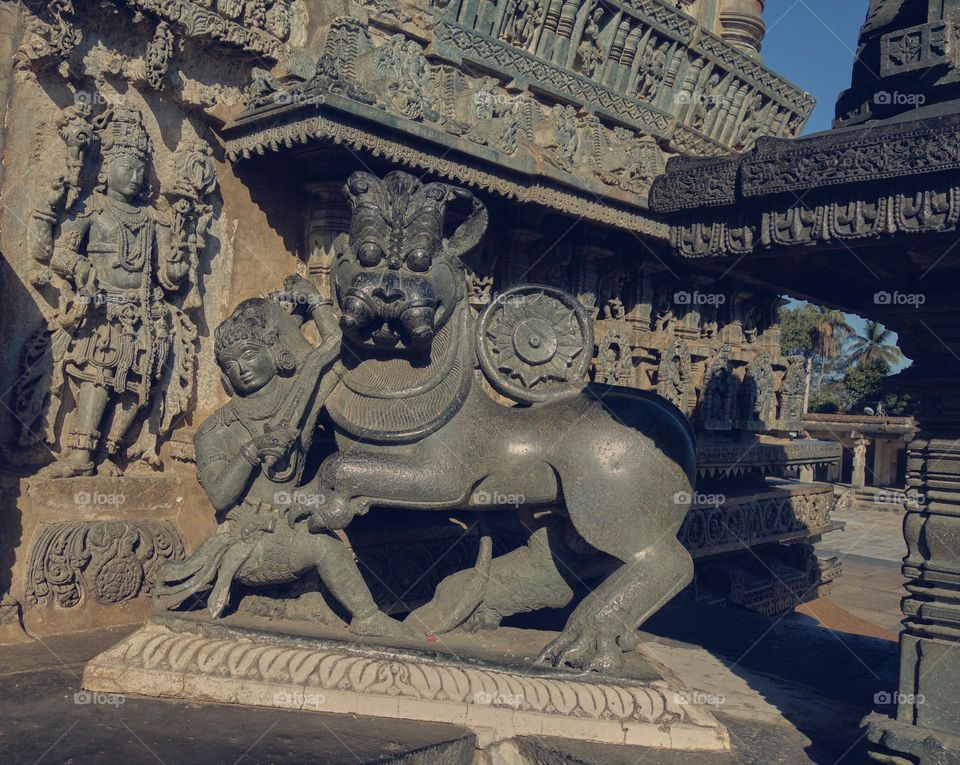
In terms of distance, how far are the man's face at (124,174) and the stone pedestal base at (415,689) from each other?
3013 millimetres

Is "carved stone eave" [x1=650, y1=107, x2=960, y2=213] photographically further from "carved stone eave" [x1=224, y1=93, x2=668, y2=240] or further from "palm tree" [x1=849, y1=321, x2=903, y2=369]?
"palm tree" [x1=849, y1=321, x2=903, y2=369]

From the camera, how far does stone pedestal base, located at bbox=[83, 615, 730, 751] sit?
3926mm

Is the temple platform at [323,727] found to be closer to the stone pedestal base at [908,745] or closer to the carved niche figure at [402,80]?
the stone pedestal base at [908,745]

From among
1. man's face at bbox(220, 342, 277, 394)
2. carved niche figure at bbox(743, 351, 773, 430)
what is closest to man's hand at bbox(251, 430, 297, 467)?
man's face at bbox(220, 342, 277, 394)

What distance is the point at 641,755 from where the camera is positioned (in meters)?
3.84

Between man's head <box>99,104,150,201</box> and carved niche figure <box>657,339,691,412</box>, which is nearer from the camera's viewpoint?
man's head <box>99,104,150,201</box>

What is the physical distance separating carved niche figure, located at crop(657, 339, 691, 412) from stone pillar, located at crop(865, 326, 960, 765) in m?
5.45

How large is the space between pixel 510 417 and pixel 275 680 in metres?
1.76

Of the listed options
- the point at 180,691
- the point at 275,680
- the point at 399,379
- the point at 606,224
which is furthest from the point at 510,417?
the point at 606,224

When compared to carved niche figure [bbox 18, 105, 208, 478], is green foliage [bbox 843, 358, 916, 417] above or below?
above

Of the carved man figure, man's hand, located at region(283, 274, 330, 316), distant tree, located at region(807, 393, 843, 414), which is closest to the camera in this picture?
man's hand, located at region(283, 274, 330, 316)

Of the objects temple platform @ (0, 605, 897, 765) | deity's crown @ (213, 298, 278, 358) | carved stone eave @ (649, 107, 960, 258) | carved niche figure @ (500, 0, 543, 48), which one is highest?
carved niche figure @ (500, 0, 543, 48)

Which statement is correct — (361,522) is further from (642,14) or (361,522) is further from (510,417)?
(642,14)

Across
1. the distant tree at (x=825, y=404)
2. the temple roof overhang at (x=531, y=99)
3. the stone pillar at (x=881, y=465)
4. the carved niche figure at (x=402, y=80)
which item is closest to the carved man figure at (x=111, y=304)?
the temple roof overhang at (x=531, y=99)
